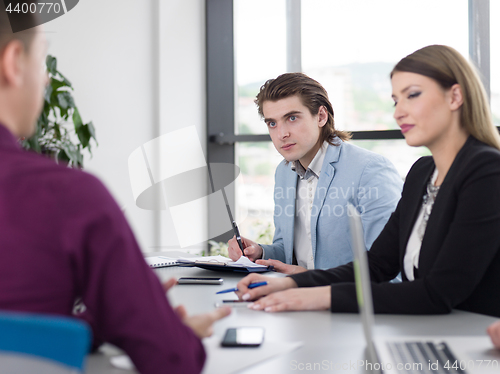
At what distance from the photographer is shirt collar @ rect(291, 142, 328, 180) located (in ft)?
7.60

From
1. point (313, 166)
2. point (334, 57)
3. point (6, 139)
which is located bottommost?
point (313, 166)

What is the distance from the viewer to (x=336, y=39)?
142 inches

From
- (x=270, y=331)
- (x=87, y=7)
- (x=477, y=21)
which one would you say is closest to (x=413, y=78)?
(x=270, y=331)

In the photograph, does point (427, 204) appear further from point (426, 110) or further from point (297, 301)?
point (297, 301)

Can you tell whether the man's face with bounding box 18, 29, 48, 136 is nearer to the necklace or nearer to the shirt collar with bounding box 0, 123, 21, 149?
the shirt collar with bounding box 0, 123, 21, 149

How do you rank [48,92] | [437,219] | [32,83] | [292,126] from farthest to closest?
[48,92] → [292,126] → [437,219] → [32,83]

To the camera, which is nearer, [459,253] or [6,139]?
[6,139]

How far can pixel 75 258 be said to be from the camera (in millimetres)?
554

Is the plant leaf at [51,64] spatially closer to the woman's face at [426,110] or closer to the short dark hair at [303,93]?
the short dark hair at [303,93]

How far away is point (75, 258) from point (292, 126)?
1.81 metres

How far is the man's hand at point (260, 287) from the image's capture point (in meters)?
1.29

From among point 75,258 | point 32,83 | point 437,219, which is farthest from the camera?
point 437,219

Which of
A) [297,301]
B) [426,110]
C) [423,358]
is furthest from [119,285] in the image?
[426,110]
